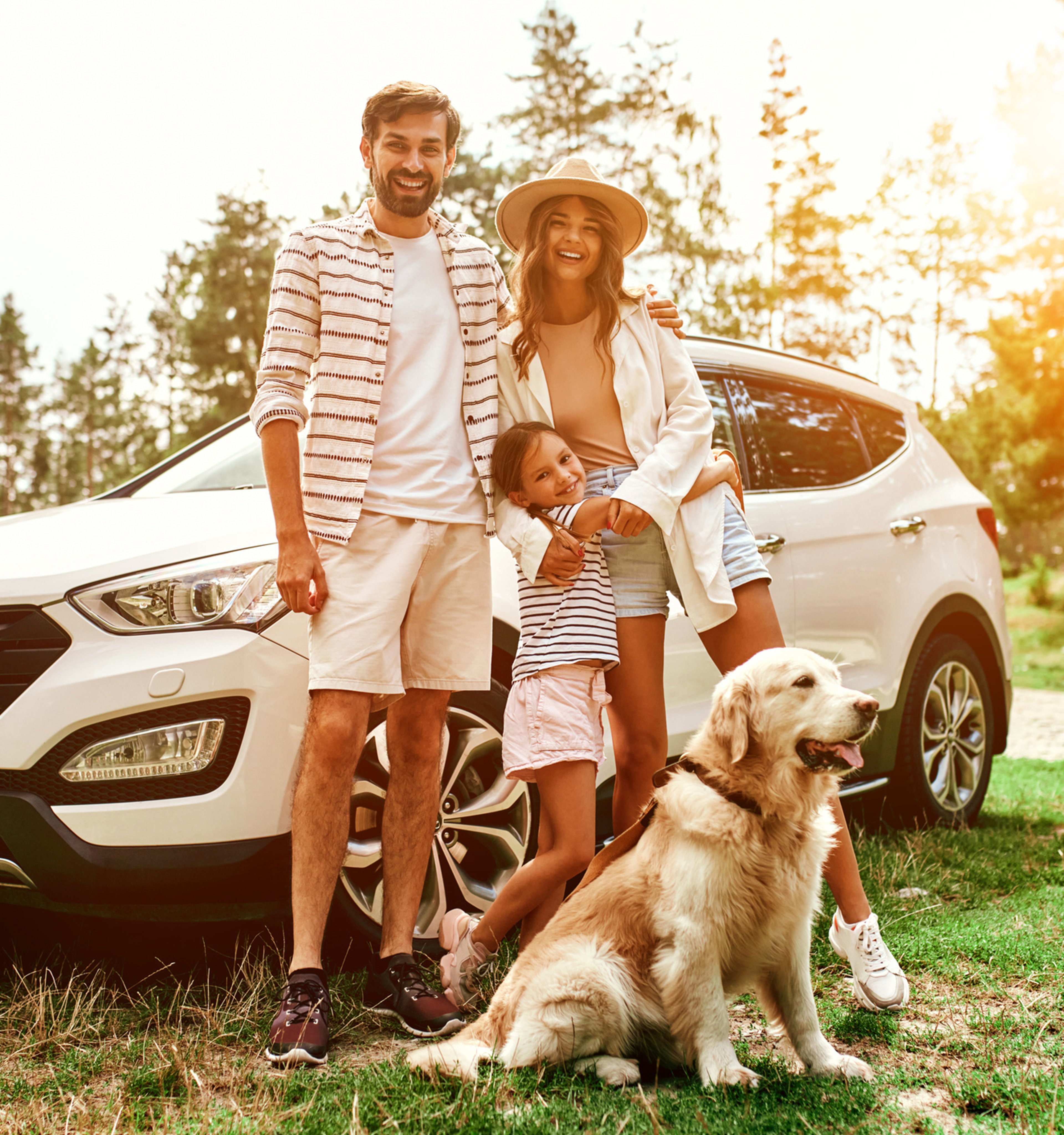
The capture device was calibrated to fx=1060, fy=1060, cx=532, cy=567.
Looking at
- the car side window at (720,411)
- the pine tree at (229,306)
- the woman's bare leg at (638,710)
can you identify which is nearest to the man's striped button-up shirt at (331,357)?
the woman's bare leg at (638,710)

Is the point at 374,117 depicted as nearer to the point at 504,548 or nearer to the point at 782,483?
the point at 504,548

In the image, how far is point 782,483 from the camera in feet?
14.3

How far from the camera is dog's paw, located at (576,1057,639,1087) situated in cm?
232

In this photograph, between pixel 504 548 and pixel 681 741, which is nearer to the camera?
pixel 504 548

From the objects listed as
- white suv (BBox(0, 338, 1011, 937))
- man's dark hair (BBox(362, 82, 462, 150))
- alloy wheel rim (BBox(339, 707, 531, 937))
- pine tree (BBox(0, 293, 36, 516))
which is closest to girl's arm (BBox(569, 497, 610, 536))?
white suv (BBox(0, 338, 1011, 937))

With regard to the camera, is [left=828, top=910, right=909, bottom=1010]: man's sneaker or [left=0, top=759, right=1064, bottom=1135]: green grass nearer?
[left=0, top=759, right=1064, bottom=1135]: green grass

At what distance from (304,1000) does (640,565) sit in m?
1.46

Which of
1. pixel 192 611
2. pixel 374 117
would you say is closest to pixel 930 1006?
pixel 192 611

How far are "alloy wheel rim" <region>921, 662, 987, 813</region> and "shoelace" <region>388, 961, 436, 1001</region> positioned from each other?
2.84 meters

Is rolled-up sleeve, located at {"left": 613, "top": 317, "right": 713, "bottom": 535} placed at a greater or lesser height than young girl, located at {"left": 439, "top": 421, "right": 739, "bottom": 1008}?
greater

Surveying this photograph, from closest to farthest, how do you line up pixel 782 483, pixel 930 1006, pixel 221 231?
pixel 930 1006 → pixel 782 483 → pixel 221 231

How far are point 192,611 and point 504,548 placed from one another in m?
1.06

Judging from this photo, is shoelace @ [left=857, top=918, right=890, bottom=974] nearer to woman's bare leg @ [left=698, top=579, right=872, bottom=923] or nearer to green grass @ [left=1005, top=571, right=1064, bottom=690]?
woman's bare leg @ [left=698, top=579, right=872, bottom=923]

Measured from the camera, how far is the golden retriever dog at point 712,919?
7.64 ft
